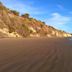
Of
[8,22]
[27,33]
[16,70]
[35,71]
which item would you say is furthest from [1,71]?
[27,33]

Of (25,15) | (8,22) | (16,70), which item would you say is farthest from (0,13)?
(16,70)

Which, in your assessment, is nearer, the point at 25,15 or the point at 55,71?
the point at 55,71

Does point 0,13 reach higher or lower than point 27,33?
higher

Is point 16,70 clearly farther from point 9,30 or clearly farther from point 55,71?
point 9,30

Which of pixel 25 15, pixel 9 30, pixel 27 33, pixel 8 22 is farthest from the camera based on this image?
pixel 25 15

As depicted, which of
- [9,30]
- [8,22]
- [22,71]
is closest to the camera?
[22,71]

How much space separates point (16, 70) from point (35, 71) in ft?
2.02

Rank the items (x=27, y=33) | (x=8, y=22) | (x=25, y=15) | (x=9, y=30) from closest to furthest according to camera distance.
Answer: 1. (x=9, y=30)
2. (x=8, y=22)
3. (x=27, y=33)
4. (x=25, y=15)

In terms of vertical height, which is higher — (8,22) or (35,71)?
(8,22)

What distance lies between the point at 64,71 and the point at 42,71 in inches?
26.9

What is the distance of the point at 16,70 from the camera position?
7.02 m

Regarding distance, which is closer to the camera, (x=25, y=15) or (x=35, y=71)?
(x=35, y=71)

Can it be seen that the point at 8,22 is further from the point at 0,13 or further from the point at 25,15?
the point at 25,15

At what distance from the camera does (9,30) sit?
44.4 meters
